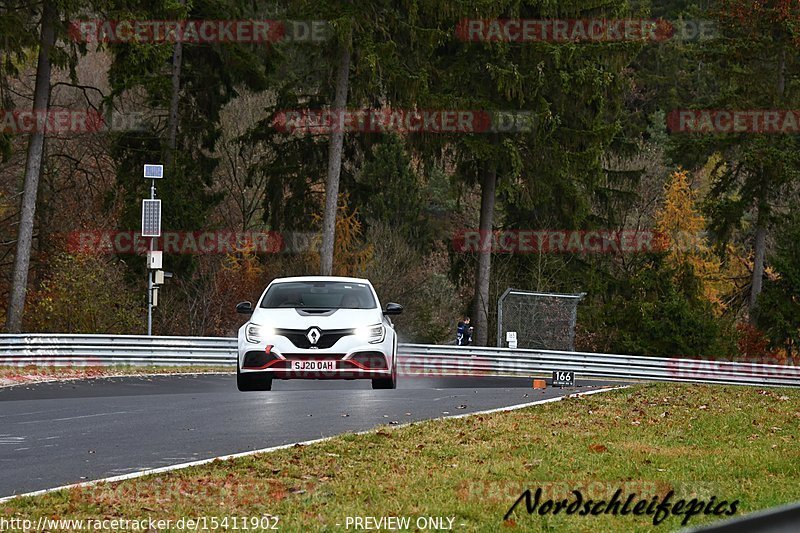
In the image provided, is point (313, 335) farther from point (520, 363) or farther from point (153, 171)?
point (520, 363)

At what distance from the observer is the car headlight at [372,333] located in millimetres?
15883

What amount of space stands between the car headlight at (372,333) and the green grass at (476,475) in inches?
50.8

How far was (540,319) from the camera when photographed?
3606cm

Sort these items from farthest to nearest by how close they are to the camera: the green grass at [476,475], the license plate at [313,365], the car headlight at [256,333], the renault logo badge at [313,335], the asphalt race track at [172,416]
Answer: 1. the car headlight at [256,333]
2. the renault logo badge at [313,335]
3. the license plate at [313,365]
4. the asphalt race track at [172,416]
5. the green grass at [476,475]

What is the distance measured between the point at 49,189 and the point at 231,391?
25.7 m

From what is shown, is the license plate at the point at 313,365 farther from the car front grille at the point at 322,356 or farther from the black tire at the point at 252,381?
the black tire at the point at 252,381

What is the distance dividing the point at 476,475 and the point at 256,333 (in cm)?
576

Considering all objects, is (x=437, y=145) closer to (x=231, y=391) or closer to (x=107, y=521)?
(x=231, y=391)

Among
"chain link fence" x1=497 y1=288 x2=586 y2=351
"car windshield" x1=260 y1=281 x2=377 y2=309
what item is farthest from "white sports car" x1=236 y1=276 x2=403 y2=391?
"chain link fence" x1=497 y1=288 x2=586 y2=351

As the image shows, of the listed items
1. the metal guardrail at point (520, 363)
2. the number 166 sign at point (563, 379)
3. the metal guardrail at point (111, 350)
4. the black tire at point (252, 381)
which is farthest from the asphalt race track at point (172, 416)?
the metal guardrail at point (520, 363)

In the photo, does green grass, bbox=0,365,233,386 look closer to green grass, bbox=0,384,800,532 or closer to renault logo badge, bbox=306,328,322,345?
renault logo badge, bbox=306,328,322,345

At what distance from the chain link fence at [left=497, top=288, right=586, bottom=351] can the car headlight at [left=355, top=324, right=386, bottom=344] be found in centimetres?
1936

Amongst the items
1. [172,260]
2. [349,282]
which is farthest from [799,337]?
[349,282]

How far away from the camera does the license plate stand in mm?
15734
